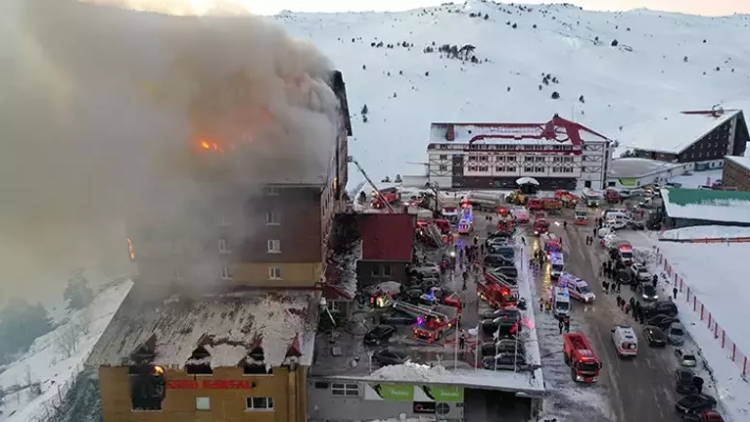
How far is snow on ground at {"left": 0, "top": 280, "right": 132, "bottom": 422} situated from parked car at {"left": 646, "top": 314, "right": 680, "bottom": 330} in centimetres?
2263

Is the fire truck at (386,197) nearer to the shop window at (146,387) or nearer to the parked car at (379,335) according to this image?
the parked car at (379,335)

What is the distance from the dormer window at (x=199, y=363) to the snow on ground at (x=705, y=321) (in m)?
15.2

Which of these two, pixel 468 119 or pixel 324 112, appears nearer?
pixel 324 112

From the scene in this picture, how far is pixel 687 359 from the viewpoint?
23891mm

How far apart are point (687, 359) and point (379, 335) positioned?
34.2 feet

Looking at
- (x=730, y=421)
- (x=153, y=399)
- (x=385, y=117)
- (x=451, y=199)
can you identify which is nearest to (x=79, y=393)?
(x=153, y=399)

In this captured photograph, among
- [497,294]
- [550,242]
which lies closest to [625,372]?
[497,294]

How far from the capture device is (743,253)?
119 ft

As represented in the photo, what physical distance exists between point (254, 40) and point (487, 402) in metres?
15.2

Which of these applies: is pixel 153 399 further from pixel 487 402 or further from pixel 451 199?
pixel 451 199

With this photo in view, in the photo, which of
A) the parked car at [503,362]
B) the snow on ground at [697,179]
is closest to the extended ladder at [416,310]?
the parked car at [503,362]

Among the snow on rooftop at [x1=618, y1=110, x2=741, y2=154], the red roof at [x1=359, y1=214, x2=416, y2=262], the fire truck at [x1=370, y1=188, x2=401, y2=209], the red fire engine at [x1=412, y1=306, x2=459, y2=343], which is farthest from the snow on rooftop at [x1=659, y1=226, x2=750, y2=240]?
the snow on rooftop at [x1=618, y1=110, x2=741, y2=154]

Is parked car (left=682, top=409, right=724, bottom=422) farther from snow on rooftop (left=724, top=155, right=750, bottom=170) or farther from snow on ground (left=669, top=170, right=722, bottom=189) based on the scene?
snow on ground (left=669, top=170, right=722, bottom=189)

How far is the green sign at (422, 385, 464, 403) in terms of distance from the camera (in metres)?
20.6
